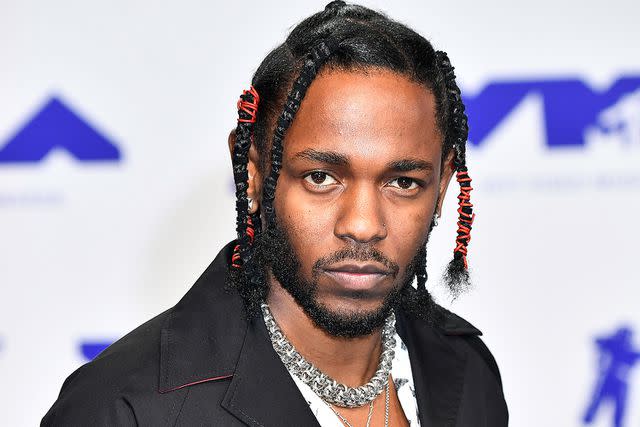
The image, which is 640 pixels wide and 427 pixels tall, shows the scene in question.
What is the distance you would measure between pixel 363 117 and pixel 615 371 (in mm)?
2182

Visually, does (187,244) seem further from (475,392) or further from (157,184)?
(475,392)

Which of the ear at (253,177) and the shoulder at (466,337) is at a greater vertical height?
the ear at (253,177)

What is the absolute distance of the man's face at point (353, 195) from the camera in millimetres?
1925

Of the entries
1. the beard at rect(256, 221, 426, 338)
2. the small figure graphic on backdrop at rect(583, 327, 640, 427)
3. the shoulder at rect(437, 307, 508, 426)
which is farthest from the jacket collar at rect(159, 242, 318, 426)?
the small figure graphic on backdrop at rect(583, 327, 640, 427)

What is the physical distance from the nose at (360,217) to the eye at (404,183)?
0.07 meters

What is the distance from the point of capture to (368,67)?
1.98 meters

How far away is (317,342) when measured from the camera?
2.11 meters

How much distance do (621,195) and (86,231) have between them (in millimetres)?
2109

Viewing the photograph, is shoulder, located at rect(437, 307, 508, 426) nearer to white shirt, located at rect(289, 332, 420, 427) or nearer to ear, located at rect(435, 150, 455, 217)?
white shirt, located at rect(289, 332, 420, 427)

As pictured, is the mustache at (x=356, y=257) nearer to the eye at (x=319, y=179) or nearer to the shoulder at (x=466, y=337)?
the eye at (x=319, y=179)

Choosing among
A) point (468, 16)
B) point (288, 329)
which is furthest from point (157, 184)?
point (288, 329)

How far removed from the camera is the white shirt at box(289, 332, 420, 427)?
2078 mm

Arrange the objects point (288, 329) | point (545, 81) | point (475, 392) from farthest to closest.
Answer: point (545, 81) < point (475, 392) < point (288, 329)

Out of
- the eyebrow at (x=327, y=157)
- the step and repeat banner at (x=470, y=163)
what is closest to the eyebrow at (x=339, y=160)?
the eyebrow at (x=327, y=157)
